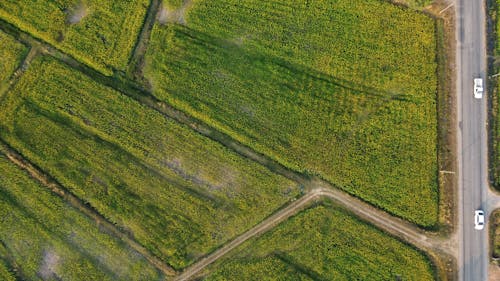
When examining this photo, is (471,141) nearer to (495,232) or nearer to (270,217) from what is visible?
(495,232)

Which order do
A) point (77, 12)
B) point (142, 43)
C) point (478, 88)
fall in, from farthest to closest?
point (77, 12) < point (142, 43) < point (478, 88)

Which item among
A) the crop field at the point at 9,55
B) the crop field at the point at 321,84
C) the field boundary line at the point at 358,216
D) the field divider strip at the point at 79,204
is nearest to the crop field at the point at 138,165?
the field divider strip at the point at 79,204

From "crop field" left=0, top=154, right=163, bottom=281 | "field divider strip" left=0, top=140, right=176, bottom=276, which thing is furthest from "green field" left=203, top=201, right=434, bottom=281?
"crop field" left=0, top=154, right=163, bottom=281

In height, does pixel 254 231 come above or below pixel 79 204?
below

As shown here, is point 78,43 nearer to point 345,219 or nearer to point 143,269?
point 143,269

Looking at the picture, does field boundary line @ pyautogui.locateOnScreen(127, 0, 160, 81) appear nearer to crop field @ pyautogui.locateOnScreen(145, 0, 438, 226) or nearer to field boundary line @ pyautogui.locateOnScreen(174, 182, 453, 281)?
crop field @ pyautogui.locateOnScreen(145, 0, 438, 226)

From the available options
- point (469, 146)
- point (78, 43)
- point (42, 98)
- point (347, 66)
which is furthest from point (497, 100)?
point (42, 98)

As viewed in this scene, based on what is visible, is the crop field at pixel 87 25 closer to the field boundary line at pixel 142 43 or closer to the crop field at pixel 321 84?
the field boundary line at pixel 142 43

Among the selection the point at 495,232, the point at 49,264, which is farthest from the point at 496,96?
the point at 49,264
